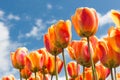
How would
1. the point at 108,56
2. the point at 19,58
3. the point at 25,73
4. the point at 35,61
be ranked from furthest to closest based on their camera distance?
the point at 25,73 < the point at 19,58 < the point at 35,61 < the point at 108,56

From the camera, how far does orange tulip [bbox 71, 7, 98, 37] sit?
12.1 ft

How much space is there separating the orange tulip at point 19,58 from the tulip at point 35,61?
0.68 ft

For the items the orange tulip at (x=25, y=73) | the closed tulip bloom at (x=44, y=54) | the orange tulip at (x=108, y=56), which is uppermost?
the closed tulip bloom at (x=44, y=54)

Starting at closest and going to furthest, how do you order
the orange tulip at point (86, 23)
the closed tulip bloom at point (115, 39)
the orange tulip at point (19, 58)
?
the closed tulip bloom at point (115, 39)
the orange tulip at point (86, 23)
the orange tulip at point (19, 58)

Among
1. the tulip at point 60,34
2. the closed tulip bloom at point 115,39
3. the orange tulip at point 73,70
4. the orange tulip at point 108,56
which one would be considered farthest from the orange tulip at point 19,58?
the closed tulip bloom at point 115,39

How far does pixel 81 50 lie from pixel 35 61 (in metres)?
1.10

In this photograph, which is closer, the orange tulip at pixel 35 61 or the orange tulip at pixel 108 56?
the orange tulip at pixel 108 56

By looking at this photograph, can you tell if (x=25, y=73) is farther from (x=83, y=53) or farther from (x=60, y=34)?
(x=83, y=53)

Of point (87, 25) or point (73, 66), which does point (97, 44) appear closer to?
point (87, 25)

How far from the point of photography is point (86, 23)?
3715 millimetres

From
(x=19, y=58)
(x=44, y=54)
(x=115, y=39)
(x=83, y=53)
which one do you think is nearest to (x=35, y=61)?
(x=44, y=54)

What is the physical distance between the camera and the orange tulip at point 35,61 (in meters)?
4.59

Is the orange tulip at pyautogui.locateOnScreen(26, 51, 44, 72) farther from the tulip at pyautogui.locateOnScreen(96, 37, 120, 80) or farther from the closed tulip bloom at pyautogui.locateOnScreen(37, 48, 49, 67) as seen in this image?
the tulip at pyautogui.locateOnScreen(96, 37, 120, 80)

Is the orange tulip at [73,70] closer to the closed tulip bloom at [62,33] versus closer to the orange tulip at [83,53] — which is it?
the closed tulip bloom at [62,33]
